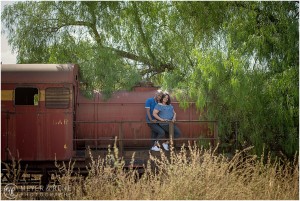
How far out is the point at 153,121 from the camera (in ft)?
39.4

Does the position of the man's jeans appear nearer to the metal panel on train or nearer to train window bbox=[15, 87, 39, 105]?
the metal panel on train

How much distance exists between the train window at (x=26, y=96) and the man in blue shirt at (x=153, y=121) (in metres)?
2.77

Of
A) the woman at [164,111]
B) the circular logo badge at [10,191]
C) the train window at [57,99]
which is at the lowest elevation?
the circular logo badge at [10,191]

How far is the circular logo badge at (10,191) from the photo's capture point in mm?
9689

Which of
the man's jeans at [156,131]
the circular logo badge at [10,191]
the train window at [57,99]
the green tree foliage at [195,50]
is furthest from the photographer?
the man's jeans at [156,131]

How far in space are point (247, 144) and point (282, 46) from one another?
256 cm

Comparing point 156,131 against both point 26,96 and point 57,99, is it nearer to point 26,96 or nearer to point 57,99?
point 57,99

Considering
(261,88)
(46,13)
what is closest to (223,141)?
(261,88)

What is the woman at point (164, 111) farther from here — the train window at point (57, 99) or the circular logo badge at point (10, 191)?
the circular logo badge at point (10, 191)

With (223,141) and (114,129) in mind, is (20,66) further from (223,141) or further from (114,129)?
(223,141)

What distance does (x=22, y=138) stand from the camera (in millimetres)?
11625

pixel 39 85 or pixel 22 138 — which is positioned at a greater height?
pixel 39 85

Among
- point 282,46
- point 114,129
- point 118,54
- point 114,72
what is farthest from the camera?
point 118,54

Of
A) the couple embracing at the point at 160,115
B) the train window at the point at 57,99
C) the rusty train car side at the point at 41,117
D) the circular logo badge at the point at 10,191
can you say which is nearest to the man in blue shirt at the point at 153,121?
the couple embracing at the point at 160,115
